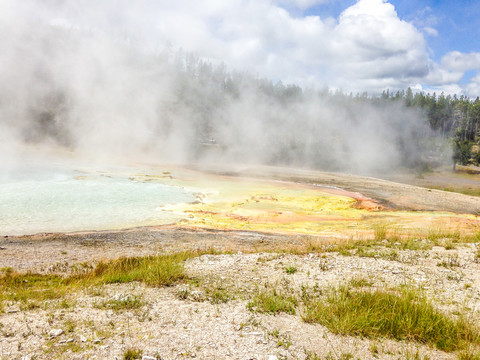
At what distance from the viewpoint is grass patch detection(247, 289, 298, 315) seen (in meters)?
4.88

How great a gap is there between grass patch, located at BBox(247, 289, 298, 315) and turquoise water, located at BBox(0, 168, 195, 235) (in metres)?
8.64

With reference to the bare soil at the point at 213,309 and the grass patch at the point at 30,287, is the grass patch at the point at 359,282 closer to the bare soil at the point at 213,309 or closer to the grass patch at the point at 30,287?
the bare soil at the point at 213,309

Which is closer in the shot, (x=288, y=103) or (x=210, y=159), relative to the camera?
(x=210, y=159)

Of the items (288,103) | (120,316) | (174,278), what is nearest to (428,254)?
(174,278)

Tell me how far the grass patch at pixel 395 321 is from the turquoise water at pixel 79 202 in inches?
382

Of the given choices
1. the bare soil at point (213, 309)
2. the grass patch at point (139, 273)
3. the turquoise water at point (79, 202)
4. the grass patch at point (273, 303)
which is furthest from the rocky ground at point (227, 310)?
the turquoise water at point (79, 202)

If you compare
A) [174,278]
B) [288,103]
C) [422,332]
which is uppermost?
[288,103]

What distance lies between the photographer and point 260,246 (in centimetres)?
1029

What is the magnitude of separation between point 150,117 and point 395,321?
53591 mm

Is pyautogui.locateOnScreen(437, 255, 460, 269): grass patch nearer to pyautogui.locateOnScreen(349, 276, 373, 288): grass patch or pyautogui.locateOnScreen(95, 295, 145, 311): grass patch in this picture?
pyautogui.locateOnScreen(349, 276, 373, 288): grass patch

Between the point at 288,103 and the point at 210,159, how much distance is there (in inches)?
1486

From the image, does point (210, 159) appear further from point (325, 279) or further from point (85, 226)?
point (325, 279)

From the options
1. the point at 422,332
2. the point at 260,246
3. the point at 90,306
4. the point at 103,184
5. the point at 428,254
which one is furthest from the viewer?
the point at 103,184

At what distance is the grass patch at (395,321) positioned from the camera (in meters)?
4.11
